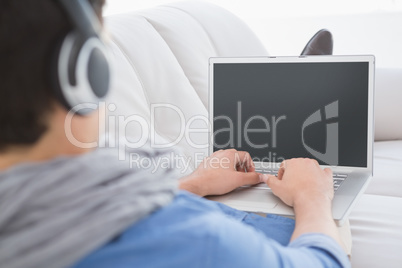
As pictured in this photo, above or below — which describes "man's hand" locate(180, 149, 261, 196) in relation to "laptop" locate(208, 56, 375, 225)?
below

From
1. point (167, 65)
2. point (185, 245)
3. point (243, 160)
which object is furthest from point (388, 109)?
point (185, 245)

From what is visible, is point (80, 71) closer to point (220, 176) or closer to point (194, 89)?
point (220, 176)

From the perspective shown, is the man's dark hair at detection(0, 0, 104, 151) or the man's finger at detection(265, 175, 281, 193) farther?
the man's finger at detection(265, 175, 281, 193)

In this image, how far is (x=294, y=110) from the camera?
1.24m

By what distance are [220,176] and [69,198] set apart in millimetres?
591

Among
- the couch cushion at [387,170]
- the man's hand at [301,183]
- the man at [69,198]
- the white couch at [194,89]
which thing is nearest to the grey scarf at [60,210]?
the man at [69,198]

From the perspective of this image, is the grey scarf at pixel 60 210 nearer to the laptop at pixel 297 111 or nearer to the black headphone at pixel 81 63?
the black headphone at pixel 81 63

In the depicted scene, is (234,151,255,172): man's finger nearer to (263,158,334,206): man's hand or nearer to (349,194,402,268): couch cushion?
(263,158,334,206): man's hand

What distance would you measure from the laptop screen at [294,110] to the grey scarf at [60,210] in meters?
0.82

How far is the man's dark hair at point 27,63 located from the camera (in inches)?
15.7

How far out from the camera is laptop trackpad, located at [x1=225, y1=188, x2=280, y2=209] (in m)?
0.98

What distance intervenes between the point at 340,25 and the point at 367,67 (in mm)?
1737

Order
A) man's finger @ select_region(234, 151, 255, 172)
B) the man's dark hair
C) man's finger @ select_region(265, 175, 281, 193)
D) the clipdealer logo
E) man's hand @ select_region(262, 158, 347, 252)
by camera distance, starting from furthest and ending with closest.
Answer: the clipdealer logo < man's finger @ select_region(234, 151, 255, 172) < man's finger @ select_region(265, 175, 281, 193) < man's hand @ select_region(262, 158, 347, 252) < the man's dark hair

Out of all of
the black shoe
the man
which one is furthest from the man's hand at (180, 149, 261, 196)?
the black shoe
